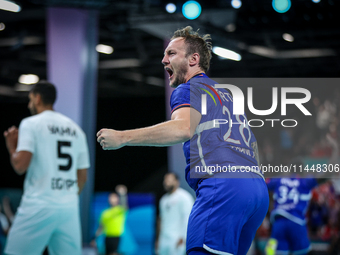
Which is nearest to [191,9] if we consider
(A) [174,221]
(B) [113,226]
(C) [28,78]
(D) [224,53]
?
(D) [224,53]

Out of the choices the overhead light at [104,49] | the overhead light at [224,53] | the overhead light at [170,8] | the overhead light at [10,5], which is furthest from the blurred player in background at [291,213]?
the overhead light at [104,49]

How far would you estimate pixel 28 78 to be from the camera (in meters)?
20.1

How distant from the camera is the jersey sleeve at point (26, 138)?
164 inches

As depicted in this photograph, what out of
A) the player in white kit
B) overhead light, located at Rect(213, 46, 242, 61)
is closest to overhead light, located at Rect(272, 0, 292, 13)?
overhead light, located at Rect(213, 46, 242, 61)

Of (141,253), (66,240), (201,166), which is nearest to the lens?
(201,166)

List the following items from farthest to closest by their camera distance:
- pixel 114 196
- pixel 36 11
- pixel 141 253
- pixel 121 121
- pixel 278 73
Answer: pixel 121 121 → pixel 278 73 → pixel 141 253 → pixel 36 11 → pixel 114 196

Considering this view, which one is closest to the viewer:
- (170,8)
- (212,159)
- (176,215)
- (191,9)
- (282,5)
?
(212,159)

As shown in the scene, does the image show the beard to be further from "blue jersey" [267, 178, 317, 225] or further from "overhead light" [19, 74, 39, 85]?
"overhead light" [19, 74, 39, 85]

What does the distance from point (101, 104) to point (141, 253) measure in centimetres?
→ 1120

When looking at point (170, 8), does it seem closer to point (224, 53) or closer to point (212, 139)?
point (224, 53)

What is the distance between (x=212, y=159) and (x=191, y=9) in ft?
24.9

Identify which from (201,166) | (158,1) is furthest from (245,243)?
(158,1)

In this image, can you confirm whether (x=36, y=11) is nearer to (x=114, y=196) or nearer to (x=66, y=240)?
(x=114, y=196)

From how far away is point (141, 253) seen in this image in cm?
1310
